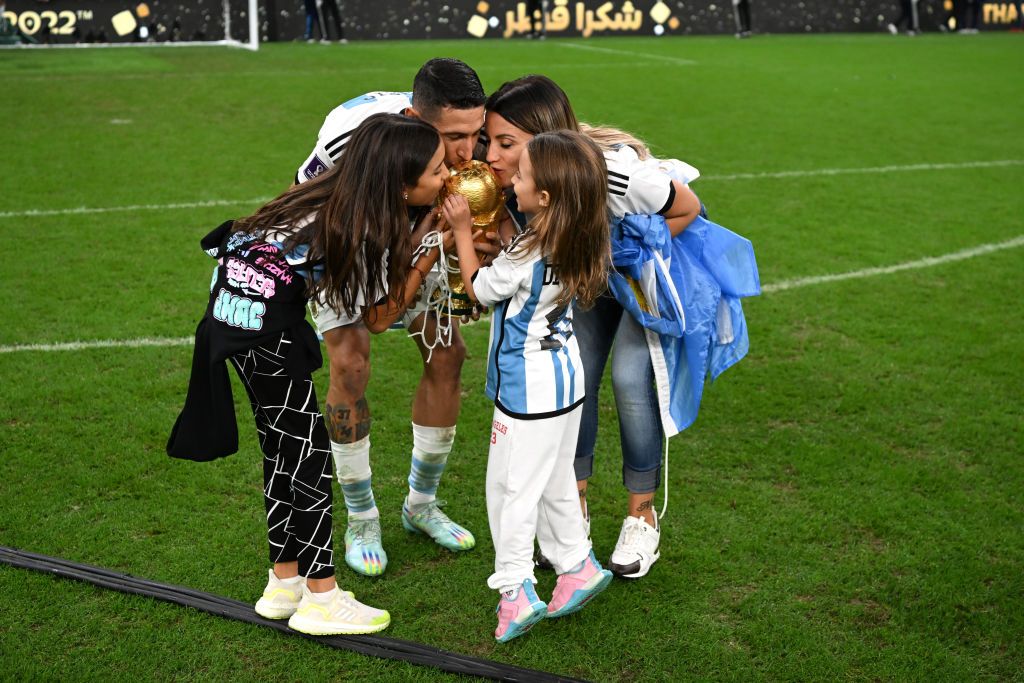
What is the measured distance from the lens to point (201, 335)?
10.9 ft

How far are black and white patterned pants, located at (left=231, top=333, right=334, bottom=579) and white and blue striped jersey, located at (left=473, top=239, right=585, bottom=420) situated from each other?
0.59 meters

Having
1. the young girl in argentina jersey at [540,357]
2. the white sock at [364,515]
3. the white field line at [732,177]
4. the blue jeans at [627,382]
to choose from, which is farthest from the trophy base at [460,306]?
the white field line at [732,177]

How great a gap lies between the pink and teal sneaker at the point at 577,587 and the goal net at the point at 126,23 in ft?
60.4

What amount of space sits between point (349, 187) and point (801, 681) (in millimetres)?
2007

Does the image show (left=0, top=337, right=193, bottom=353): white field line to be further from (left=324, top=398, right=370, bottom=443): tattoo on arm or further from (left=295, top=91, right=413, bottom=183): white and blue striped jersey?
(left=295, top=91, right=413, bottom=183): white and blue striped jersey

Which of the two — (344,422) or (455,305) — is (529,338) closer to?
(455,305)

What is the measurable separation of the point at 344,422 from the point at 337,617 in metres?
0.70

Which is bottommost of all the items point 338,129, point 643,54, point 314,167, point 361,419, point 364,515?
point 364,515

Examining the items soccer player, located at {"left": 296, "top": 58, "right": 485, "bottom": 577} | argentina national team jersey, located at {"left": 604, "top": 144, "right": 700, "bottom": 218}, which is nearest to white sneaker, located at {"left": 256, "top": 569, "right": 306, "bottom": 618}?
soccer player, located at {"left": 296, "top": 58, "right": 485, "bottom": 577}

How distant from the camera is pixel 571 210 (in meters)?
3.19

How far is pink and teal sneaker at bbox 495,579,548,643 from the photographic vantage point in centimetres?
342

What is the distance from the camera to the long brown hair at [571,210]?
318cm

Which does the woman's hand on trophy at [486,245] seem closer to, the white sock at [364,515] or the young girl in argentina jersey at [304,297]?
the young girl in argentina jersey at [304,297]

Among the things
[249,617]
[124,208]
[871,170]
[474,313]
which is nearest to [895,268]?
[871,170]
